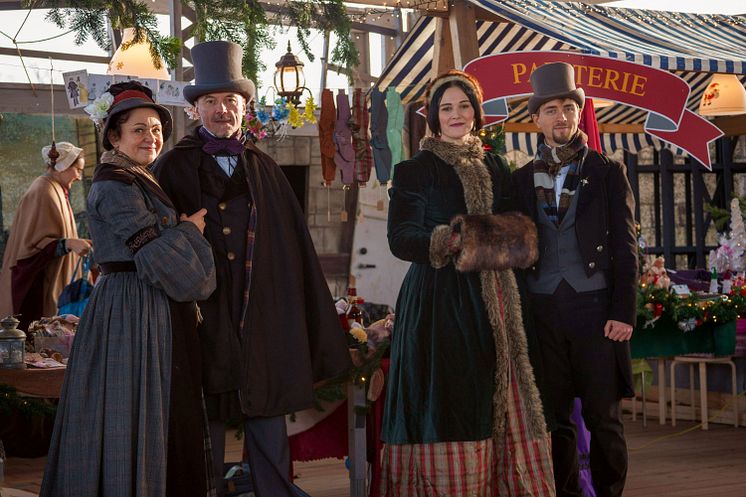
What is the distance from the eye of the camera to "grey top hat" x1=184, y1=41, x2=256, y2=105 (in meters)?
3.78

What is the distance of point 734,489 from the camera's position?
16.9ft

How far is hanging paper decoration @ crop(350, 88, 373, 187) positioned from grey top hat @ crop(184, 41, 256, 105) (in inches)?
87.4

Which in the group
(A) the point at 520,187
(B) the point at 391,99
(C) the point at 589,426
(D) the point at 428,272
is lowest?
(C) the point at 589,426

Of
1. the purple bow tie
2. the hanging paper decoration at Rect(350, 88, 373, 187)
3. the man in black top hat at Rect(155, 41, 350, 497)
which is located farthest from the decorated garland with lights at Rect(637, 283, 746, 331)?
the purple bow tie

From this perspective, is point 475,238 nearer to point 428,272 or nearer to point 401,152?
point 428,272

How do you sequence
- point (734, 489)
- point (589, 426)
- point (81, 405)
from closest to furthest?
1. point (81, 405)
2. point (589, 426)
3. point (734, 489)

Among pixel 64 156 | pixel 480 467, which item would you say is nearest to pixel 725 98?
pixel 64 156

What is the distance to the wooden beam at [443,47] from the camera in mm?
6570

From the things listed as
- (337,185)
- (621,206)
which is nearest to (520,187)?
(621,206)

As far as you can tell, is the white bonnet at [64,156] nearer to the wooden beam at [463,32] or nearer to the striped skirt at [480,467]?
the wooden beam at [463,32]

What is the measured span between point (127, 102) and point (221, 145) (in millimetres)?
354

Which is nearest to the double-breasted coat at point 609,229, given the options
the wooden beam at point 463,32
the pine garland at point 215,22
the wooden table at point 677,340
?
the pine garland at point 215,22

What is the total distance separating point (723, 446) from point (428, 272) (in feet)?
10.5

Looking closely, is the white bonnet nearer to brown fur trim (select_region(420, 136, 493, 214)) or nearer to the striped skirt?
brown fur trim (select_region(420, 136, 493, 214))
